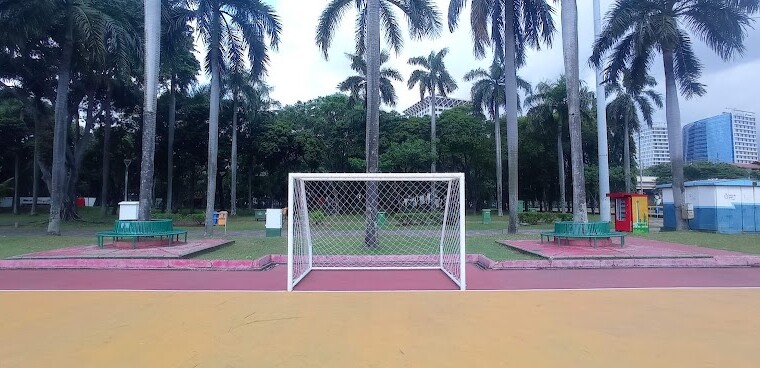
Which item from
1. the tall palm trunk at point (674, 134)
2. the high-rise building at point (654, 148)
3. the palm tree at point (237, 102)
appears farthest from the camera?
the high-rise building at point (654, 148)

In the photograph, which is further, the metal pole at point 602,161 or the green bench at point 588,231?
the metal pole at point 602,161

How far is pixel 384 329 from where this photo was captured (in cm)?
525

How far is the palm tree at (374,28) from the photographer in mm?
14492

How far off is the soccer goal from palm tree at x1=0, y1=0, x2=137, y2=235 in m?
10.9

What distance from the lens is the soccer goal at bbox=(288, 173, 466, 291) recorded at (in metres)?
8.42

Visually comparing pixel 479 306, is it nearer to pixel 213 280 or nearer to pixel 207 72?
pixel 213 280

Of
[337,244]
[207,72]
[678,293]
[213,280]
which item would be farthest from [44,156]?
[678,293]

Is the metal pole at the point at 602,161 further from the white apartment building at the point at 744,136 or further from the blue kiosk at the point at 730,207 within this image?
the white apartment building at the point at 744,136

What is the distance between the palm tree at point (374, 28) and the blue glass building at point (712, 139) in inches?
2875

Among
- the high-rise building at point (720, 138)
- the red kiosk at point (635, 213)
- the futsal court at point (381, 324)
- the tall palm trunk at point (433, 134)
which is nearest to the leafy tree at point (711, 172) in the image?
the high-rise building at point (720, 138)

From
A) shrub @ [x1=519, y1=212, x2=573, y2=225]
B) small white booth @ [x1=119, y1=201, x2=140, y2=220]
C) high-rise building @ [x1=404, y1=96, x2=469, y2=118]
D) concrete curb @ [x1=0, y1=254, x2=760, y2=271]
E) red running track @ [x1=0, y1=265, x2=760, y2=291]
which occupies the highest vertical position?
high-rise building @ [x1=404, y1=96, x2=469, y2=118]

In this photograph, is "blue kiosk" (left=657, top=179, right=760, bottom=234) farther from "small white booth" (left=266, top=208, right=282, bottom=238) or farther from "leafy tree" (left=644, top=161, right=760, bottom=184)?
"leafy tree" (left=644, top=161, right=760, bottom=184)

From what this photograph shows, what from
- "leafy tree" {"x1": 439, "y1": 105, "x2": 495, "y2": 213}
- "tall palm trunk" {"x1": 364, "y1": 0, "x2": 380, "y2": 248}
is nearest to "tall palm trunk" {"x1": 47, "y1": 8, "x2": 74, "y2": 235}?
"tall palm trunk" {"x1": 364, "y1": 0, "x2": 380, "y2": 248}

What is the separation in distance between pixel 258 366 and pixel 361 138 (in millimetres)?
35683
